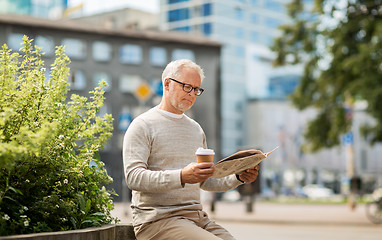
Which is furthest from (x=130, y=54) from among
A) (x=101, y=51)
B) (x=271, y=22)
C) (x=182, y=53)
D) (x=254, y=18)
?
(x=271, y=22)

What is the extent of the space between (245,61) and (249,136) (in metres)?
12.0

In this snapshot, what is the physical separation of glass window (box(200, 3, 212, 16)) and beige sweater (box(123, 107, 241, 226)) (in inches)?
3444

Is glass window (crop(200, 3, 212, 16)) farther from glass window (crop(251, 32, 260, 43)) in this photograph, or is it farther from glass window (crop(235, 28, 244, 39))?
glass window (crop(251, 32, 260, 43))

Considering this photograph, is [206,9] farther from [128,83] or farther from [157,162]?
[157,162]

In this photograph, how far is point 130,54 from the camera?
6019 centimetres

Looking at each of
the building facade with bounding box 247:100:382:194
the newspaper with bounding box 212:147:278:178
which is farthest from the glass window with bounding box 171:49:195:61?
the newspaper with bounding box 212:147:278:178

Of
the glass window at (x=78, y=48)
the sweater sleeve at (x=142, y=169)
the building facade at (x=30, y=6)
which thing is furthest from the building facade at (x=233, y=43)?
the sweater sleeve at (x=142, y=169)

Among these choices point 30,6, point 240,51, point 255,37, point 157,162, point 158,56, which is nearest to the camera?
point 157,162

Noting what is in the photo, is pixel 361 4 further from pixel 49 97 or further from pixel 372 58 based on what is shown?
pixel 49 97

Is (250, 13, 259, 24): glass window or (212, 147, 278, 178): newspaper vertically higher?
(250, 13, 259, 24): glass window

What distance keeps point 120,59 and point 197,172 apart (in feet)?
187

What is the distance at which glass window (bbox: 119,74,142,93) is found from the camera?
2341 inches

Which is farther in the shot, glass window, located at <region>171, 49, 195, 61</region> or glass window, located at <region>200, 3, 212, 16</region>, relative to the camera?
glass window, located at <region>200, 3, 212, 16</region>

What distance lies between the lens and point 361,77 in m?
18.2
